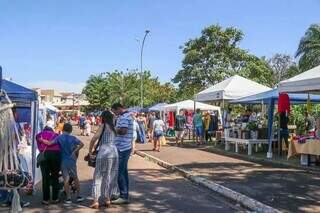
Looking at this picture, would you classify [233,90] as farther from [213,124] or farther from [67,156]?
[67,156]

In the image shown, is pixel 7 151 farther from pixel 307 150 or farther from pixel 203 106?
pixel 203 106

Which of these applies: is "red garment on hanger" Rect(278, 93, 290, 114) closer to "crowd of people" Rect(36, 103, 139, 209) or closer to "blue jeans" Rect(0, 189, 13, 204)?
"crowd of people" Rect(36, 103, 139, 209)

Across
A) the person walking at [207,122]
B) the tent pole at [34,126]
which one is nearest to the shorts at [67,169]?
the tent pole at [34,126]

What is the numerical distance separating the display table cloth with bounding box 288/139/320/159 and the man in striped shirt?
7.69m

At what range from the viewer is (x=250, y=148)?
21.1 meters

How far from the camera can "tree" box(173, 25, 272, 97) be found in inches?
2016

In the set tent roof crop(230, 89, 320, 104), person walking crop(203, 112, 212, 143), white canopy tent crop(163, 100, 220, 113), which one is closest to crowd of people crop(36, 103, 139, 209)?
tent roof crop(230, 89, 320, 104)

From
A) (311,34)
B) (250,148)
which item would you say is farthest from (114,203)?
(311,34)

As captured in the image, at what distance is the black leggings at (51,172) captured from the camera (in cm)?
1018

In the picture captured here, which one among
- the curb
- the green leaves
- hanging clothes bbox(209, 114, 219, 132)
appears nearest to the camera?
the curb

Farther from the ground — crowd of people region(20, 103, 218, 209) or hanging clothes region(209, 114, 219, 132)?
hanging clothes region(209, 114, 219, 132)

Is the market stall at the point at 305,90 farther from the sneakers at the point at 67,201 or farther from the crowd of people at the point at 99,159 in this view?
the sneakers at the point at 67,201

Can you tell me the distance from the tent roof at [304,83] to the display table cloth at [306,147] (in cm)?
158

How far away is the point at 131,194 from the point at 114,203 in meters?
1.38
